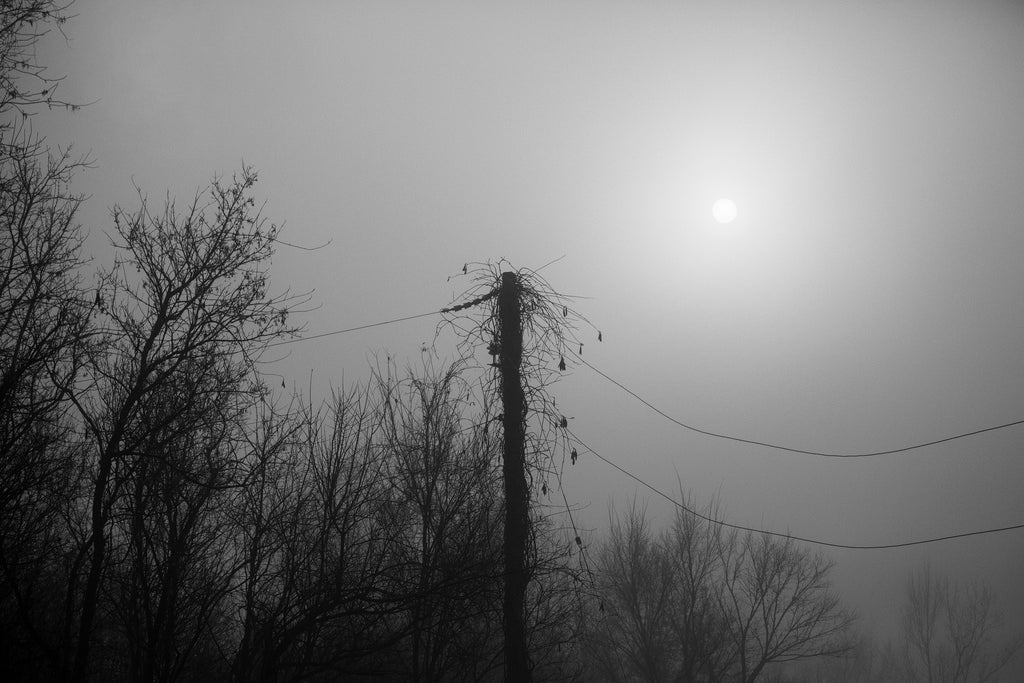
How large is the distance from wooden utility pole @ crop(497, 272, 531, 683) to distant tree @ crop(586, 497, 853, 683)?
716 inches

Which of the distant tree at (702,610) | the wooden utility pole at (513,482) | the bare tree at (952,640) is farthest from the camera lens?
the bare tree at (952,640)

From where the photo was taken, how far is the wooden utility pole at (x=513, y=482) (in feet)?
21.6

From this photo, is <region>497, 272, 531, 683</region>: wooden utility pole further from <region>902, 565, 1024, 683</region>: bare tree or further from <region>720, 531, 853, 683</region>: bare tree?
<region>902, 565, 1024, 683</region>: bare tree

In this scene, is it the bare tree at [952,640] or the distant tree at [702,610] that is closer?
the distant tree at [702,610]

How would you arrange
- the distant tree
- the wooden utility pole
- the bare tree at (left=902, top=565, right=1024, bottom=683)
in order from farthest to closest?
the bare tree at (left=902, top=565, right=1024, bottom=683) < the distant tree < the wooden utility pole

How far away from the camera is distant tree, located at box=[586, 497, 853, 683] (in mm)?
26469

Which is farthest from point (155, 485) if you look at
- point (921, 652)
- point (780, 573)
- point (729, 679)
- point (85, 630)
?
point (921, 652)

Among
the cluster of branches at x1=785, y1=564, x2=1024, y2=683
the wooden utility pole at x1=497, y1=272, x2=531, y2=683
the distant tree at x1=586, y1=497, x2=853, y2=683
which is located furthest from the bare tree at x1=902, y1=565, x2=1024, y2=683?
the wooden utility pole at x1=497, y1=272, x2=531, y2=683

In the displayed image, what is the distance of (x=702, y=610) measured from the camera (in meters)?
27.9

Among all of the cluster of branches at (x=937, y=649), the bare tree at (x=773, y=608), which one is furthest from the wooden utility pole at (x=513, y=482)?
the cluster of branches at (x=937, y=649)

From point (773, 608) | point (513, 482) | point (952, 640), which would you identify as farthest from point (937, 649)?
point (513, 482)

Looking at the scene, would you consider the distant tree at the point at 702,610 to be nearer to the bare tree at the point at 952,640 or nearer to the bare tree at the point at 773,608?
the bare tree at the point at 773,608

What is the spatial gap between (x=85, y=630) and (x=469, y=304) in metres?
5.21

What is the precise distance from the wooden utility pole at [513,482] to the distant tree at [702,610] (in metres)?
18.2
